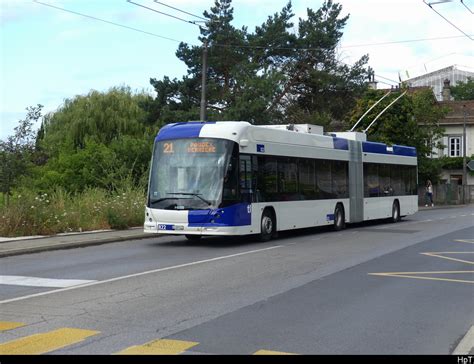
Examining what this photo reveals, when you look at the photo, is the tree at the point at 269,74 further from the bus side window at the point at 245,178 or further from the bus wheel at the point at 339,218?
the bus side window at the point at 245,178

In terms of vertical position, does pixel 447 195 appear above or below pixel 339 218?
above

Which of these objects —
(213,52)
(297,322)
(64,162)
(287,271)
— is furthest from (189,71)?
(297,322)

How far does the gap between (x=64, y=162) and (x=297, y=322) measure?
30.9 metres

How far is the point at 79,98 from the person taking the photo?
50.1 meters

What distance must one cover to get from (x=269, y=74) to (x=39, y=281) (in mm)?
30956

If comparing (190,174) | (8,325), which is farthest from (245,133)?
(8,325)

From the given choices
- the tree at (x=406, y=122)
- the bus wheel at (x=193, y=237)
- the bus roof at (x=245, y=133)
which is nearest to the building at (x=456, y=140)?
the tree at (x=406, y=122)

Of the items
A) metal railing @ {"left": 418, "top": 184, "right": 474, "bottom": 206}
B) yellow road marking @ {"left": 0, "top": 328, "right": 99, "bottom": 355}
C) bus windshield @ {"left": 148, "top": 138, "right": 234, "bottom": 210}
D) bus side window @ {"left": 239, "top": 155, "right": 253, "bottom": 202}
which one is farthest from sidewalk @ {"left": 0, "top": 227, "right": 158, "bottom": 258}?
metal railing @ {"left": 418, "top": 184, "right": 474, "bottom": 206}

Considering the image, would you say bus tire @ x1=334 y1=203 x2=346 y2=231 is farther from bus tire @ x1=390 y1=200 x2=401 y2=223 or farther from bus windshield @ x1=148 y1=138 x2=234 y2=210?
bus windshield @ x1=148 y1=138 x2=234 y2=210

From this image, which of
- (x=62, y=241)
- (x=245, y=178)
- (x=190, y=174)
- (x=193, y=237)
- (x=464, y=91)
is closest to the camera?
(x=190, y=174)

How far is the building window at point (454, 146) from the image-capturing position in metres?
63.1

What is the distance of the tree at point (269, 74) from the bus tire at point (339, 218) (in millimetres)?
15913

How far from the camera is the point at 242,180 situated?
1625 cm

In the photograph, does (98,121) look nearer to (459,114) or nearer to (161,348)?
(459,114)
